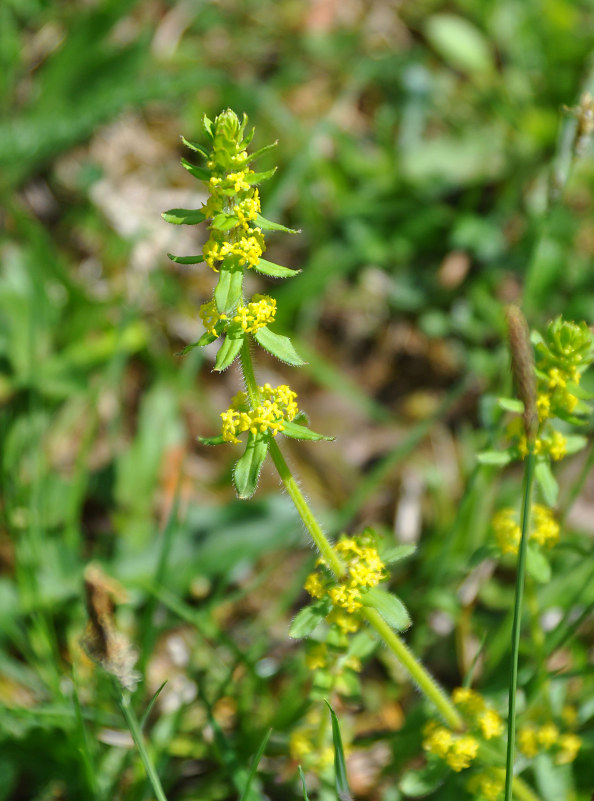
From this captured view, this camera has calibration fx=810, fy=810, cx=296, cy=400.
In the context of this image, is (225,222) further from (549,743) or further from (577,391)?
(549,743)

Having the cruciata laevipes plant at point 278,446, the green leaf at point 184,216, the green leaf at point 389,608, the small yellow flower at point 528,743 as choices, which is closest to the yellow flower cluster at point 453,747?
the cruciata laevipes plant at point 278,446

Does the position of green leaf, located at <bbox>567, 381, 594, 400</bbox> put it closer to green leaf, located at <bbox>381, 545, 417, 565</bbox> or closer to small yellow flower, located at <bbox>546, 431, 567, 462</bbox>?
small yellow flower, located at <bbox>546, 431, 567, 462</bbox>

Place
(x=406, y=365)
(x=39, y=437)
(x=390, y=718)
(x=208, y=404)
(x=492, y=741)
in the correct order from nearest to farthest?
(x=492, y=741), (x=390, y=718), (x=39, y=437), (x=208, y=404), (x=406, y=365)

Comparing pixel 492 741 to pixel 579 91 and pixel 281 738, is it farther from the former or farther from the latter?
pixel 579 91

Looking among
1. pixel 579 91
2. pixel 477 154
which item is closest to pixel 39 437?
pixel 477 154

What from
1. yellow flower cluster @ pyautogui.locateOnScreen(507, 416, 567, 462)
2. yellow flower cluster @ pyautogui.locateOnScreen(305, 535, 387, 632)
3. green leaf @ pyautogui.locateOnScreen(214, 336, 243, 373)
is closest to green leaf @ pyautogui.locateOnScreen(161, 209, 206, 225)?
green leaf @ pyautogui.locateOnScreen(214, 336, 243, 373)
